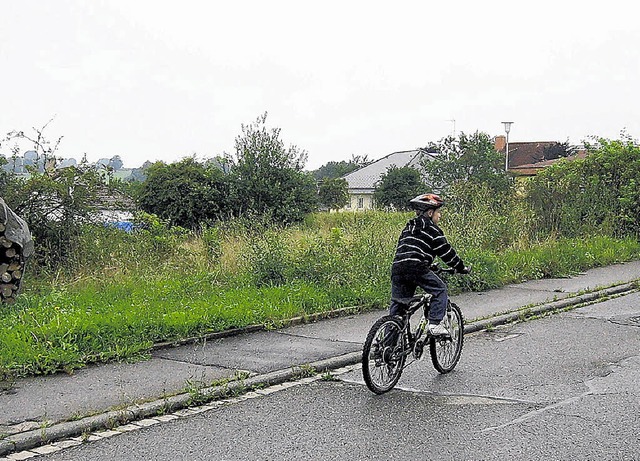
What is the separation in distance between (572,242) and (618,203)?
3350 millimetres

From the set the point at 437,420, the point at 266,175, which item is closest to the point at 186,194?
the point at 266,175

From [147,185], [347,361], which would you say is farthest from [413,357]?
[147,185]

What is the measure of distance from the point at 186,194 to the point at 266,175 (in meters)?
2.45

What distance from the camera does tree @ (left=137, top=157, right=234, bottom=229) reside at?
78.7 feet

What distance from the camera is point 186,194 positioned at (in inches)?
949

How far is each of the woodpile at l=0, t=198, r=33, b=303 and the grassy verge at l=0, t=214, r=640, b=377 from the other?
9.2 inches

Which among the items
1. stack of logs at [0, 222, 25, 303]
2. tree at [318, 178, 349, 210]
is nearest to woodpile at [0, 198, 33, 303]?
stack of logs at [0, 222, 25, 303]

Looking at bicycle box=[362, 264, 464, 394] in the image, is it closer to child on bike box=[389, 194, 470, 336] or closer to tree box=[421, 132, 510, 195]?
child on bike box=[389, 194, 470, 336]

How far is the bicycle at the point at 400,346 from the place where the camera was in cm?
755

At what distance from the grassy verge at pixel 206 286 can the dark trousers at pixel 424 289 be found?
9.01 ft

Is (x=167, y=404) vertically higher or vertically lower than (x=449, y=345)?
lower

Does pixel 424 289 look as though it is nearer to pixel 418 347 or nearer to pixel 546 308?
pixel 418 347

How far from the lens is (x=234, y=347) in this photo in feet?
30.9

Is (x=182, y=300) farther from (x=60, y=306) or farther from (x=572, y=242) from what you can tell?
(x=572, y=242)
